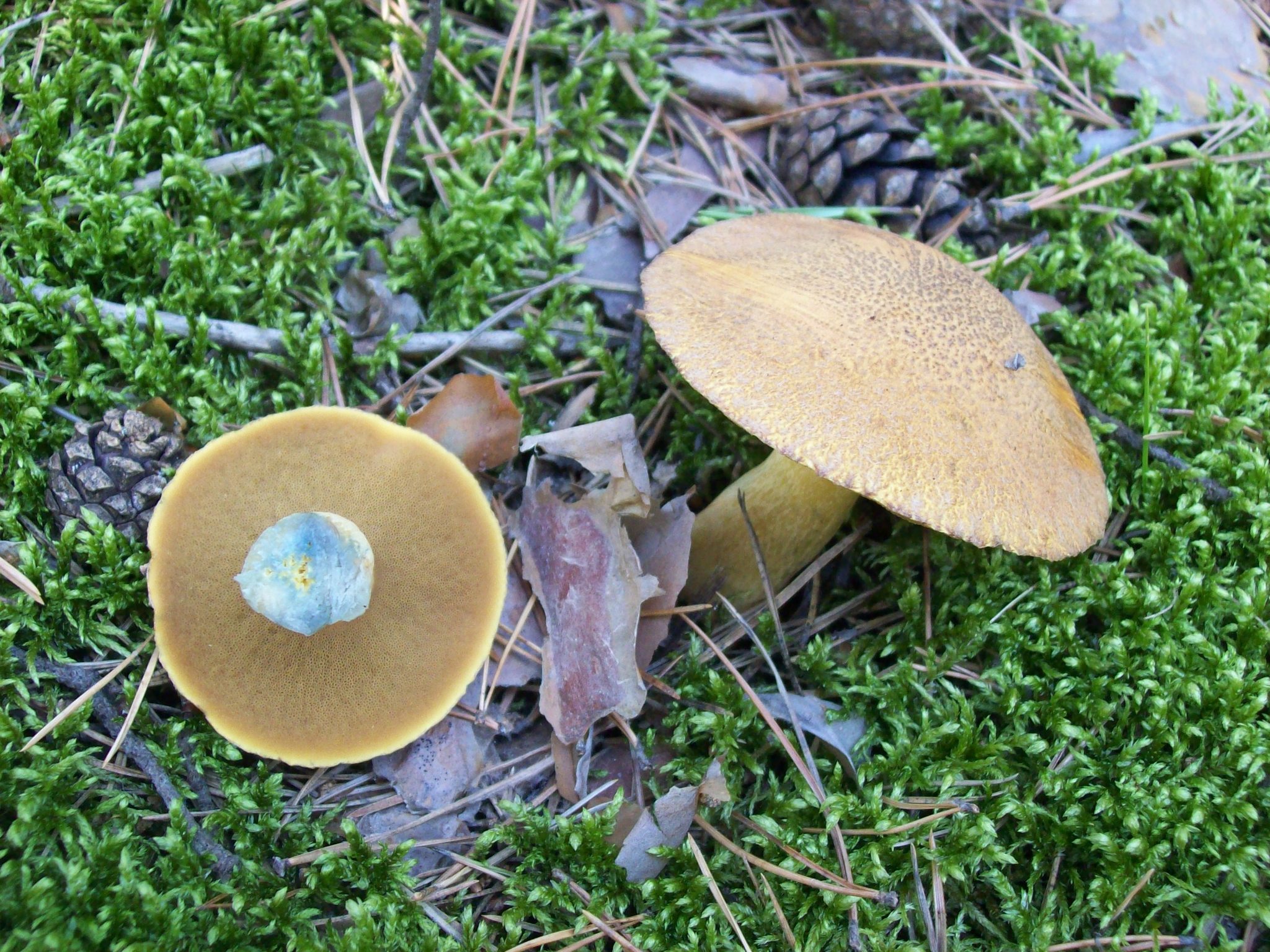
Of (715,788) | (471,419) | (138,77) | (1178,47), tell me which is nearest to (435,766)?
(715,788)

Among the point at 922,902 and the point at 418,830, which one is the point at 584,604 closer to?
the point at 418,830

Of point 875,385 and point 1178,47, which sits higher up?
point 1178,47

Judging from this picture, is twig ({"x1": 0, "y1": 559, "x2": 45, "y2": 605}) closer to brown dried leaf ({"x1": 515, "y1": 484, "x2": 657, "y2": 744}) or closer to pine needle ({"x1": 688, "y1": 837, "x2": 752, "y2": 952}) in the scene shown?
brown dried leaf ({"x1": 515, "y1": 484, "x2": 657, "y2": 744})

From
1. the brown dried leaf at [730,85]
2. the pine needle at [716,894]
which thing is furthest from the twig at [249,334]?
the pine needle at [716,894]

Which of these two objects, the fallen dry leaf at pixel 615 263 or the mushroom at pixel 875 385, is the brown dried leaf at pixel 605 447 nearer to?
the mushroom at pixel 875 385

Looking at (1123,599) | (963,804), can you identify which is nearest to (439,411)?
(963,804)

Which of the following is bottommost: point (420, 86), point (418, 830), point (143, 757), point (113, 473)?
point (418, 830)

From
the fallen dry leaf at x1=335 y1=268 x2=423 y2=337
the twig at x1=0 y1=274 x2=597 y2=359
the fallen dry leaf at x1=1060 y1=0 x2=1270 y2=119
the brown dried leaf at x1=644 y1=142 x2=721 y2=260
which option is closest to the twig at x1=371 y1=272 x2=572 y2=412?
the twig at x1=0 y1=274 x2=597 y2=359
